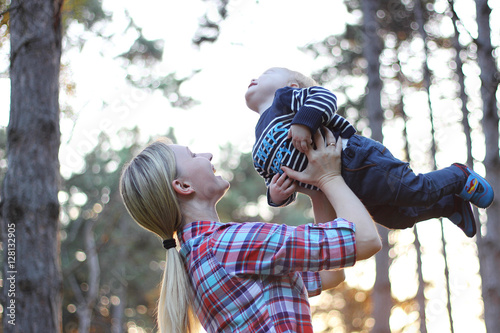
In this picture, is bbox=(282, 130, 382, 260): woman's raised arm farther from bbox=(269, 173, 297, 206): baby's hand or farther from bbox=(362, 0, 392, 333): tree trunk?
bbox=(362, 0, 392, 333): tree trunk

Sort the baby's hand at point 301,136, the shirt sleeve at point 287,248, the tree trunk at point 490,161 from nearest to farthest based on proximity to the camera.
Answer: the shirt sleeve at point 287,248 < the baby's hand at point 301,136 < the tree trunk at point 490,161

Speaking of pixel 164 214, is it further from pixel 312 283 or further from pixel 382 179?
pixel 382 179

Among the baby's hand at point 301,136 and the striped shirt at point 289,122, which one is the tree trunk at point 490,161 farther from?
the baby's hand at point 301,136

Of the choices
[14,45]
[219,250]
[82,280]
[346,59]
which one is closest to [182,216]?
[219,250]

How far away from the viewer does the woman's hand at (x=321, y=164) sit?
2320 millimetres

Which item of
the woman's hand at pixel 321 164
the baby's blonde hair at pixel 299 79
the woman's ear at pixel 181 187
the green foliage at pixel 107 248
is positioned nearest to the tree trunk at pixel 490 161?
the baby's blonde hair at pixel 299 79

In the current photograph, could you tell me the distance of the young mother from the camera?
2.13 m

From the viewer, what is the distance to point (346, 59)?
1299 cm

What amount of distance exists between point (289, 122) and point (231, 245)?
1.99ft

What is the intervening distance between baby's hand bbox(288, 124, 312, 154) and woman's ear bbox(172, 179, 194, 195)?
1.62 feet

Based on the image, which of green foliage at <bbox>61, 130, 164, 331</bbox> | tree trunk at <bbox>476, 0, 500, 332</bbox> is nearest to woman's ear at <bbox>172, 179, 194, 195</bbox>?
tree trunk at <bbox>476, 0, 500, 332</bbox>

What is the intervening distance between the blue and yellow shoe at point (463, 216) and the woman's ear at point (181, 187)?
1196 mm

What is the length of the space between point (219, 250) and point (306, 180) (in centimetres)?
45

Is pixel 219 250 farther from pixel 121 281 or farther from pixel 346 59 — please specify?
pixel 121 281
